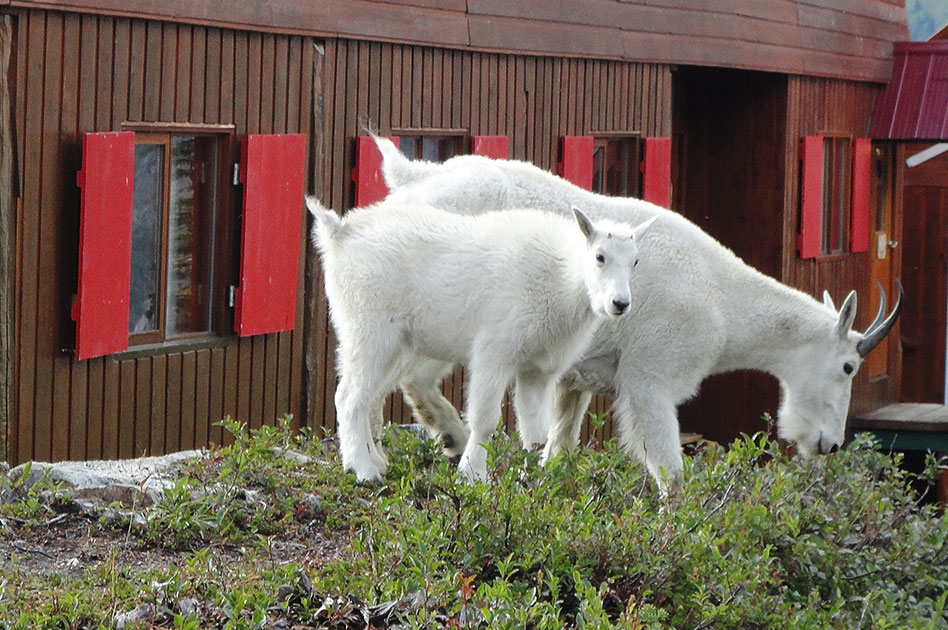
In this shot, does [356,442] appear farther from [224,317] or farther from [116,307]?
[224,317]

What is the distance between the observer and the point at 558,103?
38.2ft

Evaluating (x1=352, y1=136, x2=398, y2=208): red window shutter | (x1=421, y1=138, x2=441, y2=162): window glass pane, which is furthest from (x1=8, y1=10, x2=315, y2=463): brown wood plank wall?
(x1=421, y1=138, x2=441, y2=162): window glass pane

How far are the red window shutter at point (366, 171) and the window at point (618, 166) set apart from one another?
332cm

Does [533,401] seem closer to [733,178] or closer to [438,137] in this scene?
[438,137]

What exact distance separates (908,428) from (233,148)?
367 inches

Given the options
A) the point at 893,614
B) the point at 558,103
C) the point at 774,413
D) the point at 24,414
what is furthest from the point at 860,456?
the point at 774,413

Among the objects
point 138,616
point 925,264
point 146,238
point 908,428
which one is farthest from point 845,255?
point 138,616

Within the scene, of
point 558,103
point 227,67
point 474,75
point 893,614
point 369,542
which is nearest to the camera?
point 369,542

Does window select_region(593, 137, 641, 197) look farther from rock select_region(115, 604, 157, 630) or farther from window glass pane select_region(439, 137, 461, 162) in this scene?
rock select_region(115, 604, 157, 630)

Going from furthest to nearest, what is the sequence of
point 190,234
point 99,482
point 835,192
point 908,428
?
point 835,192 → point 908,428 → point 190,234 → point 99,482

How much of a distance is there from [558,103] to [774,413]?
436 centimetres

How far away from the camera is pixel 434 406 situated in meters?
6.38

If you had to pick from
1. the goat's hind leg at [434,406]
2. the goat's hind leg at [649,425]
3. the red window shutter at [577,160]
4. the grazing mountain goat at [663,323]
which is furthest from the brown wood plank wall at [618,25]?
the goat's hind leg at [649,425]

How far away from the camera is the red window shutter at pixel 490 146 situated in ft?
34.6
